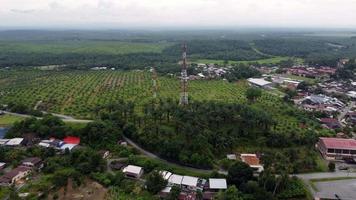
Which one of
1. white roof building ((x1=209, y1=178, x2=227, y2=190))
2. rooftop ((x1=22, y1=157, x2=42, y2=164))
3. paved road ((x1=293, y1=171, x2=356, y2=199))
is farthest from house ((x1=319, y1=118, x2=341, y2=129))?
rooftop ((x1=22, y1=157, x2=42, y2=164))

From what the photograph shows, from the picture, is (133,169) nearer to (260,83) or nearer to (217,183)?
(217,183)

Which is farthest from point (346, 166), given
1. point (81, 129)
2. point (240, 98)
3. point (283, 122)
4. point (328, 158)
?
point (81, 129)

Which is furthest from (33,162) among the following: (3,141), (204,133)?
(204,133)

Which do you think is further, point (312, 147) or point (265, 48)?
point (265, 48)

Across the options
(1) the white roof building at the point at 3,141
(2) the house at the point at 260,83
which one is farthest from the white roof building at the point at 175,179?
(2) the house at the point at 260,83

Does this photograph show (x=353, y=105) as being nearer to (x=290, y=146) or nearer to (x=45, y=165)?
(x=290, y=146)

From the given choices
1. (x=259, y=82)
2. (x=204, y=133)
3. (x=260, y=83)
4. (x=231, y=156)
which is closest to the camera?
(x=231, y=156)

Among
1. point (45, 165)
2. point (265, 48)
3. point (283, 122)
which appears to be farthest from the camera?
point (265, 48)
